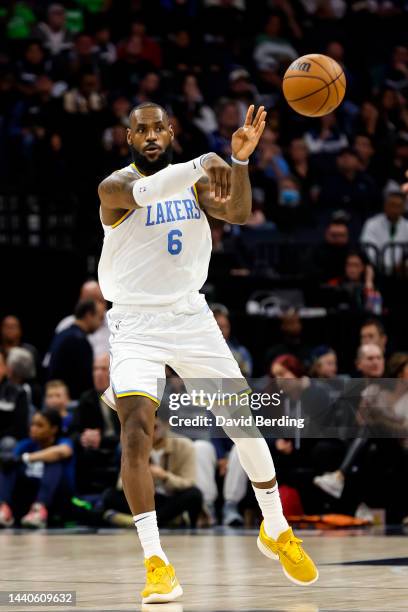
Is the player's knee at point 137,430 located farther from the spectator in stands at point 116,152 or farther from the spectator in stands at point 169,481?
the spectator in stands at point 116,152

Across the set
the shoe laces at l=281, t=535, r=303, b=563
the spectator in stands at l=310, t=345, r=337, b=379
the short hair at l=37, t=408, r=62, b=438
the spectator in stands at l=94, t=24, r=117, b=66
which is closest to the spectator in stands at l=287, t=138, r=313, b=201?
the spectator in stands at l=94, t=24, r=117, b=66

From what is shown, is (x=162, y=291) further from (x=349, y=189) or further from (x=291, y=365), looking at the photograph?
(x=349, y=189)

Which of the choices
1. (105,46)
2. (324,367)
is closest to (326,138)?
(105,46)

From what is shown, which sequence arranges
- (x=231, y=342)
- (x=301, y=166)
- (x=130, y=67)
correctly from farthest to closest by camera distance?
(x=130, y=67)
(x=301, y=166)
(x=231, y=342)

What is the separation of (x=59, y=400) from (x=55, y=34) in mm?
8241

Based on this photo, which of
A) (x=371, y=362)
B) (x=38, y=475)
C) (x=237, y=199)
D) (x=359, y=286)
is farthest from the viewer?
(x=359, y=286)

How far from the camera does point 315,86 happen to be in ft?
24.2

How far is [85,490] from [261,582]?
15.9 feet

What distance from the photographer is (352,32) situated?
66.3 ft

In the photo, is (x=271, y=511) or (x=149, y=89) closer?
(x=271, y=511)

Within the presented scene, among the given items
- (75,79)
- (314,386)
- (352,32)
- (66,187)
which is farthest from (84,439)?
(352,32)

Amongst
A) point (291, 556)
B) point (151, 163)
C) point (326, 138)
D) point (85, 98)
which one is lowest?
point (291, 556)

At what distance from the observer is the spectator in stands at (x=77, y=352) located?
1242 centimetres

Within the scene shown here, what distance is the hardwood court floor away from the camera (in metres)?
5.95
